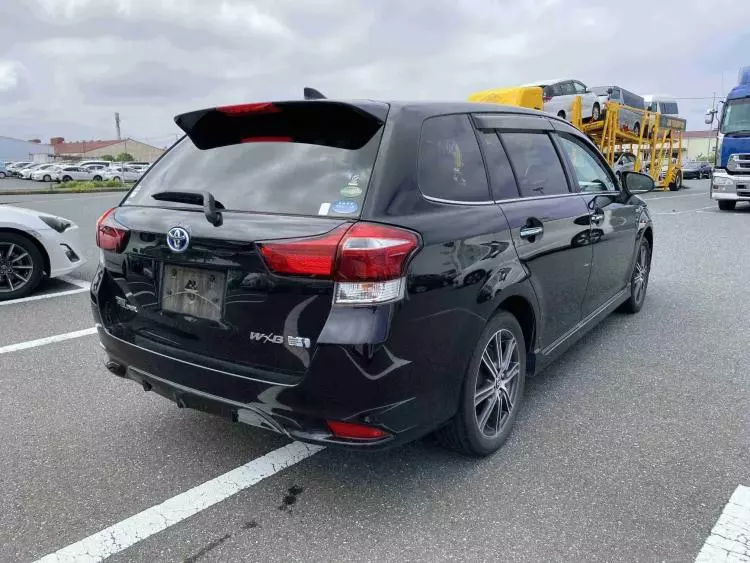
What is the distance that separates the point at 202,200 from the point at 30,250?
446 centimetres

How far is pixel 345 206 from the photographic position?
7.64ft

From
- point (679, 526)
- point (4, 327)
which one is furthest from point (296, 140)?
point (4, 327)

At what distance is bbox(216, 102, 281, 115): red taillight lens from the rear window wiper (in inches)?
17.0

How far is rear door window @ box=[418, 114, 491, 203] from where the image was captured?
8.50 ft

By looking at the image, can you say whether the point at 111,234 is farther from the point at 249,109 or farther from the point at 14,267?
the point at 14,267

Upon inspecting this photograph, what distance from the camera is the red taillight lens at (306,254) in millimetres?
2182

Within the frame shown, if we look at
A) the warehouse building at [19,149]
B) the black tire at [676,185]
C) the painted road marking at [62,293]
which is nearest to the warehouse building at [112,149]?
the warehouse building at [19,149]

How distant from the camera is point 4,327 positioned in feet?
16.8

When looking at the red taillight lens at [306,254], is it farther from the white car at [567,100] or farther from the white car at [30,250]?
the white car at [567,100]

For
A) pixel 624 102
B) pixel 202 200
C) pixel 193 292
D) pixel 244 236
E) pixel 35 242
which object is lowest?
pixel 35 242

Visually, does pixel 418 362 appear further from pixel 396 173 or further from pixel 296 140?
pixel 296 140

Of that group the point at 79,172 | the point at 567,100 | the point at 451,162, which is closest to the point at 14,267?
the point at 451,162

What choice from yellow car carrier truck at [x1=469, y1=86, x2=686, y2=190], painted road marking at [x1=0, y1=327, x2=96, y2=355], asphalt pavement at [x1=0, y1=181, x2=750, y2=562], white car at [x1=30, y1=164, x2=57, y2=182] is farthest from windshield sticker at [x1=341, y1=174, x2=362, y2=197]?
white car at [x1=30, y1=164, x2=57, y2=182]

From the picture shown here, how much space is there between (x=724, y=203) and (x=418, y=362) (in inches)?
660
